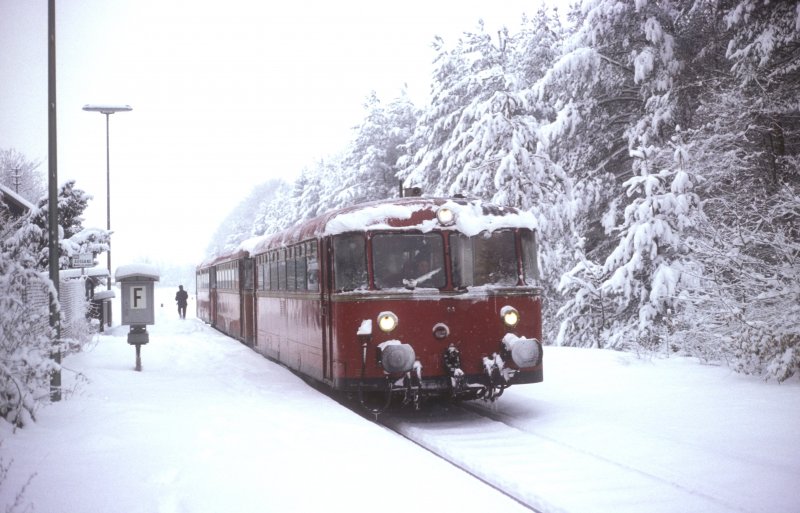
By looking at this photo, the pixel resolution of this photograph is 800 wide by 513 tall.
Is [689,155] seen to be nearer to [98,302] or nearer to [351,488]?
[351,488]

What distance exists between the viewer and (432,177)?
28828 mm

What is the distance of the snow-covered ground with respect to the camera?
5523mm

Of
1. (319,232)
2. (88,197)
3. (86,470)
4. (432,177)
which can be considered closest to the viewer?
(86,470)

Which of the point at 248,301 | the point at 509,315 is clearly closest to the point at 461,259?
the point at 509,315

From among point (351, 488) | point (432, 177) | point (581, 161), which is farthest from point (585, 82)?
point (351, 488)

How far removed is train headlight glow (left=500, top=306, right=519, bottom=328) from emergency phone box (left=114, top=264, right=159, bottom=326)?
7.36 metres

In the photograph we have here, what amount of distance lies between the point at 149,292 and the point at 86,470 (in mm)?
8117

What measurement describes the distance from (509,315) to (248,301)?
1098 cm

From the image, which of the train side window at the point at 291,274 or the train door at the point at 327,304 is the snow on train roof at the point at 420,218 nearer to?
the train door at the point at 327,304

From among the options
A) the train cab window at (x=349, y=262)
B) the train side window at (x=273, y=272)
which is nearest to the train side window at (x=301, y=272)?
the train cab window at (x=349, y=262)

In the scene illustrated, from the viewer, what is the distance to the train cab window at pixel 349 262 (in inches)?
356

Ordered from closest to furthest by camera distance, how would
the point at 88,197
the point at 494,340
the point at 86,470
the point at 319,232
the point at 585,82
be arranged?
the point at 86,470 < the point at 494,340 < the point at 319,232 < the point at 585,82 < the point at 88,197

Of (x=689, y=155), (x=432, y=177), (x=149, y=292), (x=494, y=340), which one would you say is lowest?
(x=494, y=340)

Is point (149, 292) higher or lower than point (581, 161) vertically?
lower
